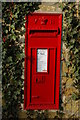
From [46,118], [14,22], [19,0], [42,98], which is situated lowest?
A: [46,118]

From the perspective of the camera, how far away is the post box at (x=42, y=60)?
4895mm

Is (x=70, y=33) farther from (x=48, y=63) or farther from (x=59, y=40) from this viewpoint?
(x=48, y=63)

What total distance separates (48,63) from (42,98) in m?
0.64

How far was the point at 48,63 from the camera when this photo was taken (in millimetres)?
5000

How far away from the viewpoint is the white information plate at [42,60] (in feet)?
16.3

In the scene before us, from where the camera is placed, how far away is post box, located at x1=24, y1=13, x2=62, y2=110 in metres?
4.89

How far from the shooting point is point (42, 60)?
5.00m

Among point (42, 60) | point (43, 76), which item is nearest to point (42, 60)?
point (42, 60)

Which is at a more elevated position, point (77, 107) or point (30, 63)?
point (30, 63)

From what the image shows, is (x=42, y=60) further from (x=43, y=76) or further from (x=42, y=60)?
(x=43, y=76)

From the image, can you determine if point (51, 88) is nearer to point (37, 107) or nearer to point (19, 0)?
point (37, 107)

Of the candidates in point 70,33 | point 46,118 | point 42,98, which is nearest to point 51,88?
point 42,98

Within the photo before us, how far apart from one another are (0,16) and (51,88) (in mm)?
1530

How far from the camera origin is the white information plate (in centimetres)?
496
